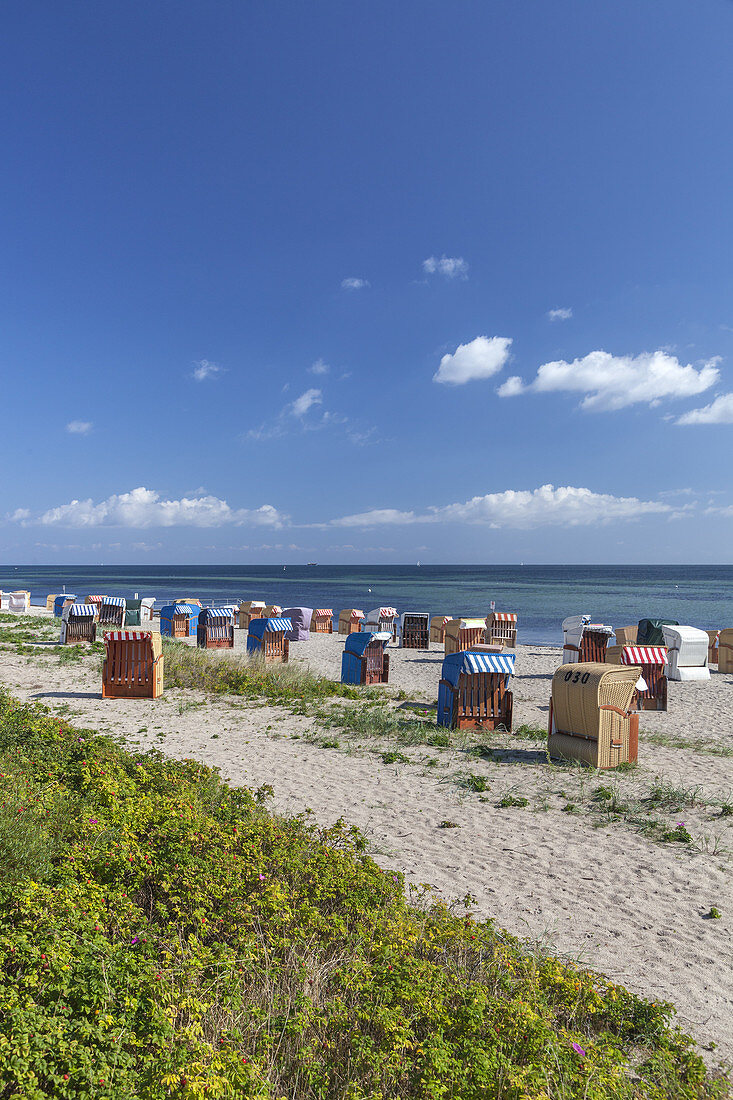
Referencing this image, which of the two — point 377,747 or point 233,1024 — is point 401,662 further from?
point 233,1024

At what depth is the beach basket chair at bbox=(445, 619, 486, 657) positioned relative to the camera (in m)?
22.8

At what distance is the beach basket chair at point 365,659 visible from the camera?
17.3 meters

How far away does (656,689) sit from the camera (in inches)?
586

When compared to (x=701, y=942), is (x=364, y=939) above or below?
above

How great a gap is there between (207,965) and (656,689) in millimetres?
14133

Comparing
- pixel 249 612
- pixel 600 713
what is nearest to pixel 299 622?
pixel 249 612

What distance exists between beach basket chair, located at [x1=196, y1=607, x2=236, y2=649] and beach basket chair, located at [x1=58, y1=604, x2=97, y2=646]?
458 cm

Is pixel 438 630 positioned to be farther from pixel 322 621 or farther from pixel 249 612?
pixel 249 612

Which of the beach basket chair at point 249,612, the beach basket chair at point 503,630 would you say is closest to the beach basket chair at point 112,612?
the beach basket chair at point 249,612

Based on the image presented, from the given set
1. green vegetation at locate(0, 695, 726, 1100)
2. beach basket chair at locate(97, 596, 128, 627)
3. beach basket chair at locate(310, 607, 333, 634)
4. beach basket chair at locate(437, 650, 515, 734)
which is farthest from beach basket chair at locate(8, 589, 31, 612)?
green vegetation at locate(0, 695, 726, 1100)

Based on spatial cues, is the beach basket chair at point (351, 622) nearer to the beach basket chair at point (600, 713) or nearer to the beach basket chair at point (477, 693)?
the beach basket chair at point (477, 693)

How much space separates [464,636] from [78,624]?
1547cm

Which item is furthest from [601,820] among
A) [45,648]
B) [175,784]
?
[45,648]

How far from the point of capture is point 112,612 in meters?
29.4
